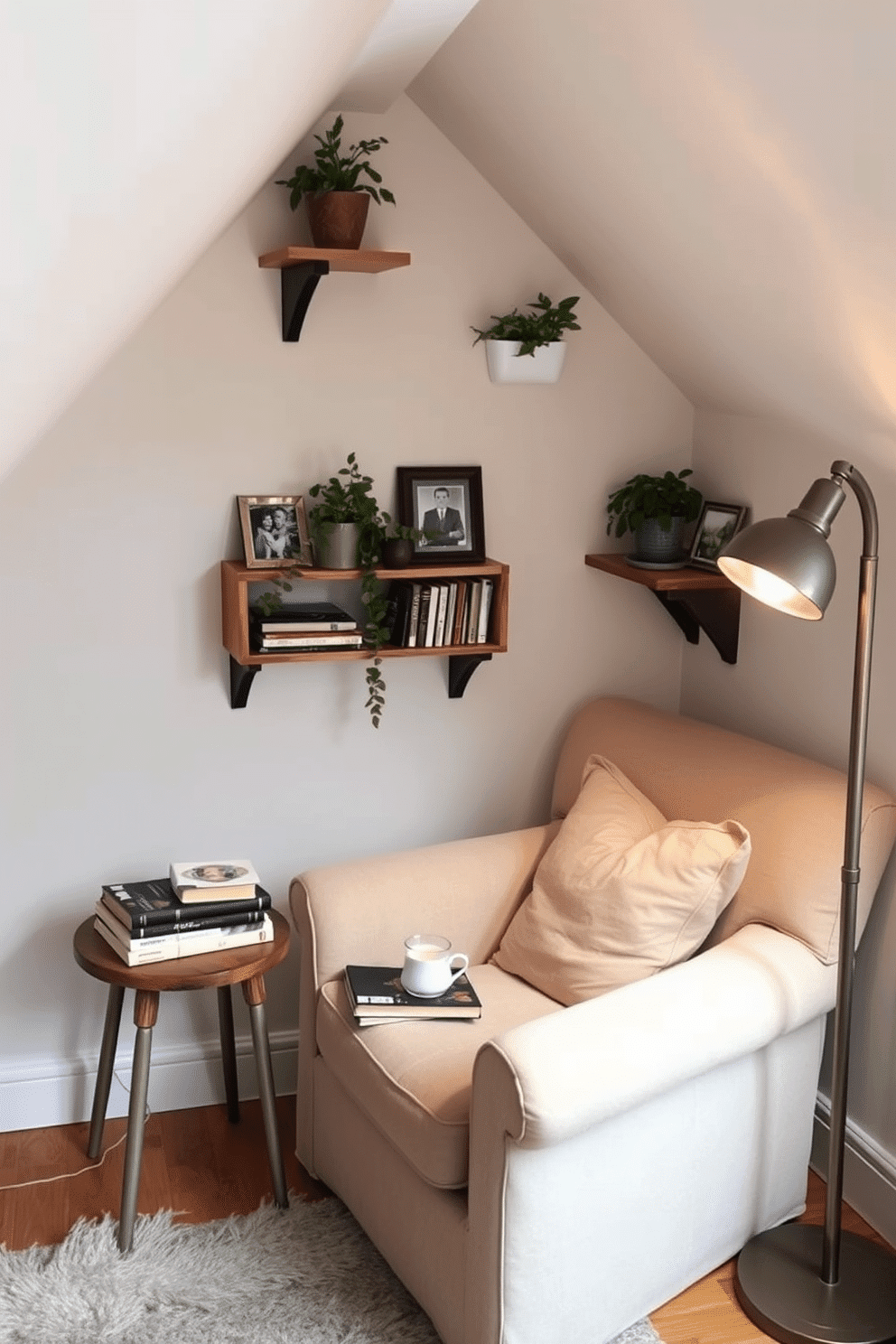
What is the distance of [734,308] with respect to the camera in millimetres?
2381

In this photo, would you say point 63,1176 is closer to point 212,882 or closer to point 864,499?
point 212,882

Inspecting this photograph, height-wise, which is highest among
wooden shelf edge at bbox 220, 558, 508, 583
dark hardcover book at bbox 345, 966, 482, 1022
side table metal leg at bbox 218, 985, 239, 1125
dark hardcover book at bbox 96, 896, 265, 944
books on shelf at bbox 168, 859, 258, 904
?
wooden shelf edge at bbox 220, 558, 508, 583

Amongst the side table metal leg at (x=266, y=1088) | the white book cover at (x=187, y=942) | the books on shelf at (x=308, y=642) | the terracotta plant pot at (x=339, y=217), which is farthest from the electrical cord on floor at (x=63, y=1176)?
the terracotta plant pot at (x=339, y=217)

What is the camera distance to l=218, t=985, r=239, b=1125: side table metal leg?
284 centimetres

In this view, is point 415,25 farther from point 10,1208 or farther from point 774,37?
point 10,1208

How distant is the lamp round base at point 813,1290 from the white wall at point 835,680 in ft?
0.56

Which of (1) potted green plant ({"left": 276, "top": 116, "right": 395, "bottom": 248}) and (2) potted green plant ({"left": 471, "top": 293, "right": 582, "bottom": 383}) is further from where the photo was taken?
(2) potted green plant ({"left": 471, "top": 293, "right": 582, "bottom": 383})

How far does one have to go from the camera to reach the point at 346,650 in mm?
2750

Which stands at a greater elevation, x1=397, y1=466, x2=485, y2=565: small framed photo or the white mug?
x1=397, y1=466, x2=485, y2=565: small framed photo

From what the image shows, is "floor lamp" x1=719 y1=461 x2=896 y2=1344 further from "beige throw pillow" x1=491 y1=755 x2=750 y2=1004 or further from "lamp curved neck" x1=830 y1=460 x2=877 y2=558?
"beige throw pillow" x1=491 y1=755 x2=750 y2=1004

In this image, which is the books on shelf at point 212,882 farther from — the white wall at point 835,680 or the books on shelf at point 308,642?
the white wall at point 835,680

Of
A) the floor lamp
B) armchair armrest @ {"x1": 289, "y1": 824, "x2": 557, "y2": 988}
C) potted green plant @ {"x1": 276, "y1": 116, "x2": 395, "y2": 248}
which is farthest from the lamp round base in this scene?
potted green plant @ {"x1": 276, "y1": 116, "x2": 395, "y2": 248}

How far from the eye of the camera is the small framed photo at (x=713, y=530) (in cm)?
291

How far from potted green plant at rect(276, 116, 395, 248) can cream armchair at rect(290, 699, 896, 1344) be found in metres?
1.30
